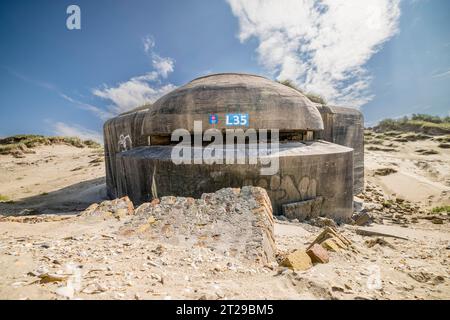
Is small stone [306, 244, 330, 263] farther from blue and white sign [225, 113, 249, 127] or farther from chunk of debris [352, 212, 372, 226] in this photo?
chunk of debris [352, 212, 372, 226]

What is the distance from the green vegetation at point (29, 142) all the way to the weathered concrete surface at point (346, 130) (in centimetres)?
2520

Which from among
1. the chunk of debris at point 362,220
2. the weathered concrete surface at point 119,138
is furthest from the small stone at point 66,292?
the weathered concrete surface at point 119,138

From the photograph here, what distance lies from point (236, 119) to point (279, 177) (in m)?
1.72

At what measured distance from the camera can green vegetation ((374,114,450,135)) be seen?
2322cm

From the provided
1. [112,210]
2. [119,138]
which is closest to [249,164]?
[112,210]

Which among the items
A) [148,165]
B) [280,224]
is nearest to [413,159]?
[280,224]

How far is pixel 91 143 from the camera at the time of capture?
91.7ft

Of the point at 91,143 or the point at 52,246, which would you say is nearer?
the point at 52,246

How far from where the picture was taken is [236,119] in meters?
5.72

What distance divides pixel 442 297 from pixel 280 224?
8.45 feet

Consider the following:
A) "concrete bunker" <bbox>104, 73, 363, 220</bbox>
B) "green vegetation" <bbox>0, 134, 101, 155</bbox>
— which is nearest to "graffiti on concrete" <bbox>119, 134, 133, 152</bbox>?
"concrete bunker" <bbox>104, 73, 363, 220</bbox>

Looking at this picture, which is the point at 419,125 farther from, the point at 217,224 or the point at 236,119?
the point at 217,224

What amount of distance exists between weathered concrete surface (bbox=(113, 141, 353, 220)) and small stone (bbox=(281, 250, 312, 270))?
2796 millimetres

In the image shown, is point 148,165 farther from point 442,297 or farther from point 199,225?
point 442,297
